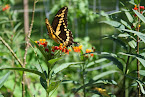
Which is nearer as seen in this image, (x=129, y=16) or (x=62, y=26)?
(x=129, y=16)

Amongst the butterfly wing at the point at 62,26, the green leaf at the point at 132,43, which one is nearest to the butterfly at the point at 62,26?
the butterfly wing at the point at 62,26

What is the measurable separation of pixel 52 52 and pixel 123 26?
508 mm

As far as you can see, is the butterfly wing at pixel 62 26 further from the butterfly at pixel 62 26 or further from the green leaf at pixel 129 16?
the green leaf at pixel 129 16

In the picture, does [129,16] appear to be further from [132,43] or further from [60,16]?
[60,16]

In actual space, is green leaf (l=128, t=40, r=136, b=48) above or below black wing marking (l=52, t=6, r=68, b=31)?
below

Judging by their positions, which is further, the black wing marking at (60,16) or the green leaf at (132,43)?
the black wing marking at (60,16)

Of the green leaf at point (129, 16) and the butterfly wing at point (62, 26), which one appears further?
the butterfly wing at point (62, 26)

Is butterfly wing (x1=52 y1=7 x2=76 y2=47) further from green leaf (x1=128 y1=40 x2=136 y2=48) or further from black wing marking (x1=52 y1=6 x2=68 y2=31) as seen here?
green leaf (x1=128 y1=40 x2=136 y2=48)

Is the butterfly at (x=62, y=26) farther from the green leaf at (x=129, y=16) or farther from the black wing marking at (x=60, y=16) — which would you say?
the green leaf at (x=129, y=16)

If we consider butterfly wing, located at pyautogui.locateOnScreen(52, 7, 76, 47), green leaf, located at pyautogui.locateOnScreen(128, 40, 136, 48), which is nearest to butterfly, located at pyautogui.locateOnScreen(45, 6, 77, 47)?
butterfly wing, located at pyautogui.locateOnScreen(52, 7, 76, 47)

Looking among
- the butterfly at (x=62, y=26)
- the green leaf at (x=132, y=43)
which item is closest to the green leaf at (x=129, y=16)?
the green leaf at (x=132, y=43)

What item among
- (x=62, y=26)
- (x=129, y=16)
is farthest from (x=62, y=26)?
(x=129, y=16)

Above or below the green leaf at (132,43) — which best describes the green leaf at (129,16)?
above

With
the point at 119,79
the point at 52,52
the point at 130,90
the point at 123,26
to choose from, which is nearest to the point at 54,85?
the point at 52,52
